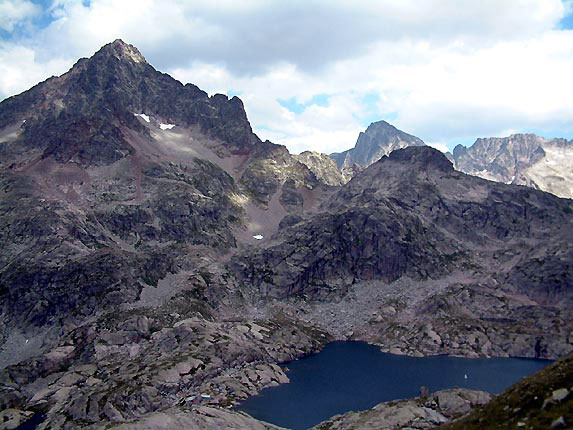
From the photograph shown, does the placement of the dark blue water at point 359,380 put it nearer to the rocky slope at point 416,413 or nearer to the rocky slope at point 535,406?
the rocky slope at point 416,413

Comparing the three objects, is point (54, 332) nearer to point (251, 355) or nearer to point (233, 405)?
point (251, 355)

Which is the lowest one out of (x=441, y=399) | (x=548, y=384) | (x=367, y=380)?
(x=367, y=380)

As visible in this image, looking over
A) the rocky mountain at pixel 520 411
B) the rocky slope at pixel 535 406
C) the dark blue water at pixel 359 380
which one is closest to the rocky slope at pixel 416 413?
the rocky mountain at pixel 520 411

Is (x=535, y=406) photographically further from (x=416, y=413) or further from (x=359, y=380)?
(x=359, y=380)

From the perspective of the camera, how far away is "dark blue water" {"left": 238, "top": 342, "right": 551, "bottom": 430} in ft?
397

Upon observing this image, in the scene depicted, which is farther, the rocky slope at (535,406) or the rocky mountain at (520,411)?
the rocky mountain at (520,411)

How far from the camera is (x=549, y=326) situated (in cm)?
18725

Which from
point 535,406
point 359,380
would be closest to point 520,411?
point 535,406

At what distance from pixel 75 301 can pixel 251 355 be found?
76.0 metres

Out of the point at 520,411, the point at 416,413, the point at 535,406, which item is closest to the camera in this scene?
the point at 535,406

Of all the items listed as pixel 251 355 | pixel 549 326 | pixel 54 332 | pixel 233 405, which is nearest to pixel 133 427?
pixel 233 405

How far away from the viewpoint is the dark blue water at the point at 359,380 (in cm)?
12088

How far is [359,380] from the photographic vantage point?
147 metres

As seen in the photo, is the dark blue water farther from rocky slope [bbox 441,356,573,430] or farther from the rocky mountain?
rocky slope [bbox 441,356,573,430]
